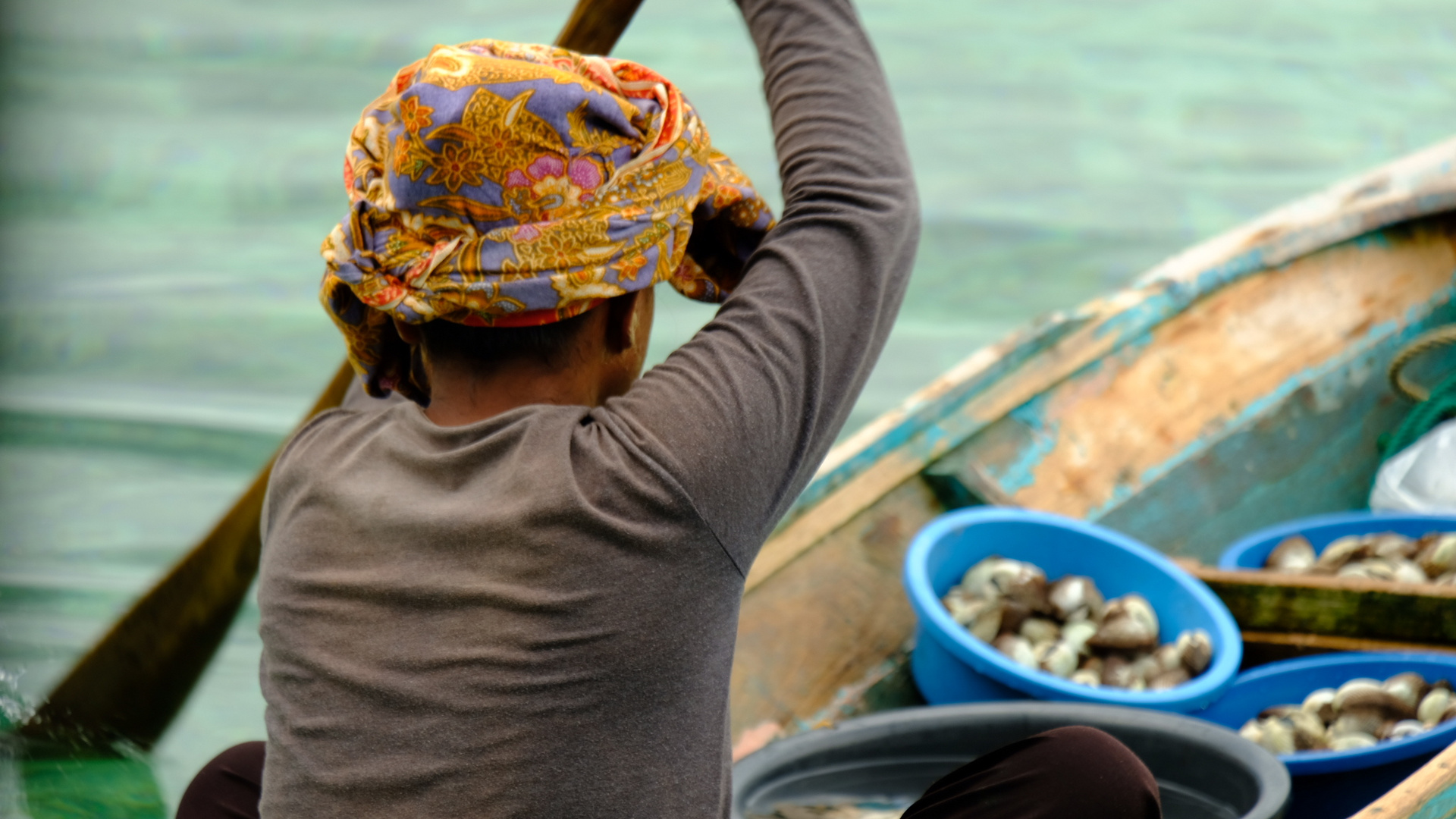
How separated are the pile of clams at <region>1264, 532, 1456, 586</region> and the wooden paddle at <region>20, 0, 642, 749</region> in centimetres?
133

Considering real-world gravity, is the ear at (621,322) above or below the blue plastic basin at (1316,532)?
above

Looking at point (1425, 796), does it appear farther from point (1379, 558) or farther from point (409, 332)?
point (409, 332)

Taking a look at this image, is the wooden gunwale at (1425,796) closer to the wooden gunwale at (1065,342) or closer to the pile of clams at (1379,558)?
the pile of clams at (1379,558)

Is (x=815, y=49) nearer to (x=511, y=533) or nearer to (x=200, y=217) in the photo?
(x=511, y=533)

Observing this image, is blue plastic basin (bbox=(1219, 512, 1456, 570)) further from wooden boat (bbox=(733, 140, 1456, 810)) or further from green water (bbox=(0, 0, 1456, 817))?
green water (bbox=(0, 0, 1456, 817))

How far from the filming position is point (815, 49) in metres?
1.07

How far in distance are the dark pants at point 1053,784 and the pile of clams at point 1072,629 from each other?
0.69m

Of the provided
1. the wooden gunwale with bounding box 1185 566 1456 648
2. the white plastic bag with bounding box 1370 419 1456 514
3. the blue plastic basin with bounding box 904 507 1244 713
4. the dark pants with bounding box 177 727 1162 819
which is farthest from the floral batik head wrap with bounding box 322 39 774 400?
the white plastic bag with bounding box 1370 419 1456 514

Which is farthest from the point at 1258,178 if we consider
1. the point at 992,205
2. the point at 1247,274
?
the point at 1247,274

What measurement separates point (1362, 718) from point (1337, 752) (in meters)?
0.12

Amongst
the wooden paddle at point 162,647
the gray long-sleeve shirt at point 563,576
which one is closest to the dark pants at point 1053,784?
the gray long-sleeve shirt at point 563,576

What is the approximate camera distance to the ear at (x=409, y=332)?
37.9 inches

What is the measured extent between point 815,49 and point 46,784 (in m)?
1.74

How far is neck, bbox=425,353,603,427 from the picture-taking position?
3.04ft
